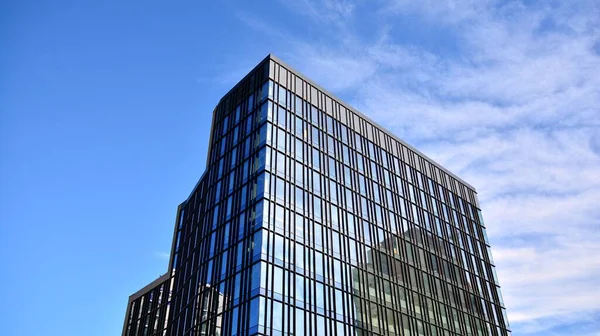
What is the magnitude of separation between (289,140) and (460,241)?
35.1m

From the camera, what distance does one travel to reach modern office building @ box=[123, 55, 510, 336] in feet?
163

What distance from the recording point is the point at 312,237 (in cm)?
5400

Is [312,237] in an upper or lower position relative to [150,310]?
lower

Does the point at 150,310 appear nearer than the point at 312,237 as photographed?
No

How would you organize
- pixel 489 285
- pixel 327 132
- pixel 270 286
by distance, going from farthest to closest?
pixel 489 285, pixel 327 132, pixel 270 286

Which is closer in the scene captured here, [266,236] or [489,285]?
[266,236]

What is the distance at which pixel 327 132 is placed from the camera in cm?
6494

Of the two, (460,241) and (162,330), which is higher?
(460,241)

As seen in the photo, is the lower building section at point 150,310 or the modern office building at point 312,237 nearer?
the modern office building at point 312,237

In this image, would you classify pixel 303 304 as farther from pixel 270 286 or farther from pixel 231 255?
pixel 231 255

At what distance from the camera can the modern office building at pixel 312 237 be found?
4959cm

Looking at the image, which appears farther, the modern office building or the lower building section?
the lower building section

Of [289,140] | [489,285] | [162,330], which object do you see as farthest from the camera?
[489,285]

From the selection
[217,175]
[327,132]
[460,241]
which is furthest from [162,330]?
[460,241]
